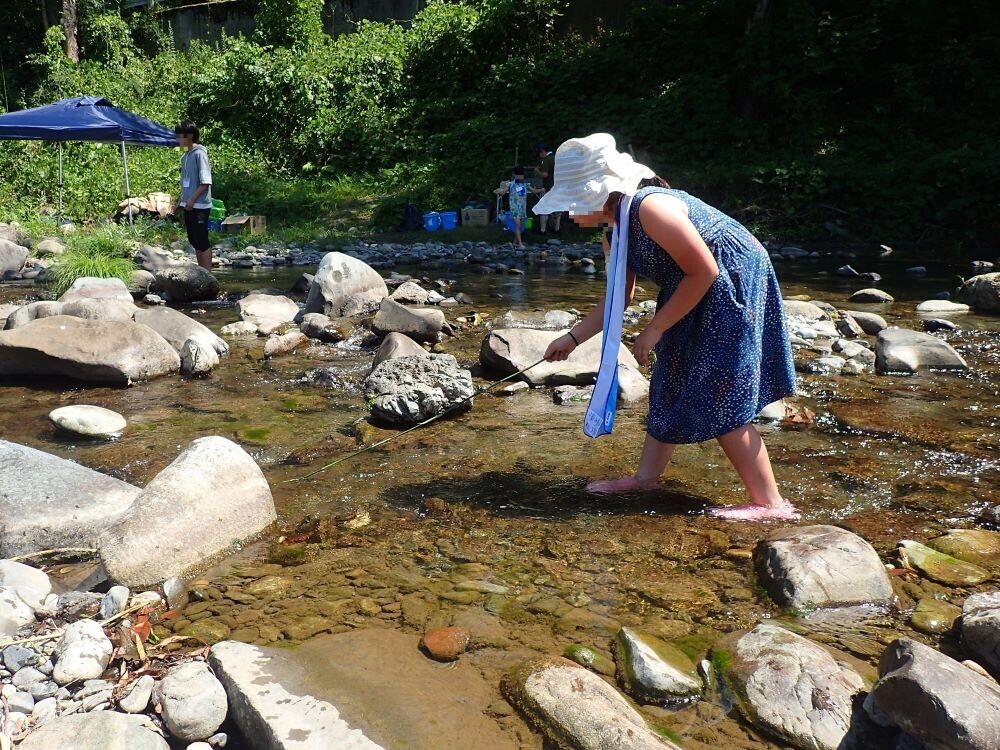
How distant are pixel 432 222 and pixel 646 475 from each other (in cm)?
1306

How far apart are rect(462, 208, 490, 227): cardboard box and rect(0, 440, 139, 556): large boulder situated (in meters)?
13.3

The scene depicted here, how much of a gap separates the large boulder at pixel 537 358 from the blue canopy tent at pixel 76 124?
36.1ft

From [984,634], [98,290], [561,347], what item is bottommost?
[98,290]

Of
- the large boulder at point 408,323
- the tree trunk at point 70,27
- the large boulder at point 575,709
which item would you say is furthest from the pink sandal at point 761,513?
the tree trunk at point 70,27

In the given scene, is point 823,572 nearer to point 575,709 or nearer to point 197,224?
point 575,709

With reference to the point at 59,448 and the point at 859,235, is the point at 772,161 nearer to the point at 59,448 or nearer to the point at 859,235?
the point at 859,235

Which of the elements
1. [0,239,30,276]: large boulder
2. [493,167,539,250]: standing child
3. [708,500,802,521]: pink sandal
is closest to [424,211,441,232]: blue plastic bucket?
[493,167,539,250]: standing child

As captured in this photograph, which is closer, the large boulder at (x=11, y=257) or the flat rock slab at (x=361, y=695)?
the flat rock slab at (x=361, y=695)

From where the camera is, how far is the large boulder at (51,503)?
10.4 feet

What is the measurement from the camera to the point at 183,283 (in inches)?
362

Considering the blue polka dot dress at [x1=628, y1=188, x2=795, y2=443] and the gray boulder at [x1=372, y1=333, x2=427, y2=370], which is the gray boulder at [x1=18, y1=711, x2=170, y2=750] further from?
the gray boulder at [x1=372, y1=333, x2=427, y2=370]

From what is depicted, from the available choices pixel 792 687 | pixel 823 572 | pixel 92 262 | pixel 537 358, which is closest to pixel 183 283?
pixel 92 262

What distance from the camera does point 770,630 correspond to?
2480 mm

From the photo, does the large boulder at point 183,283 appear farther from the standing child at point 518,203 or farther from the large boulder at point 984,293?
the large boulder at point 984,293
